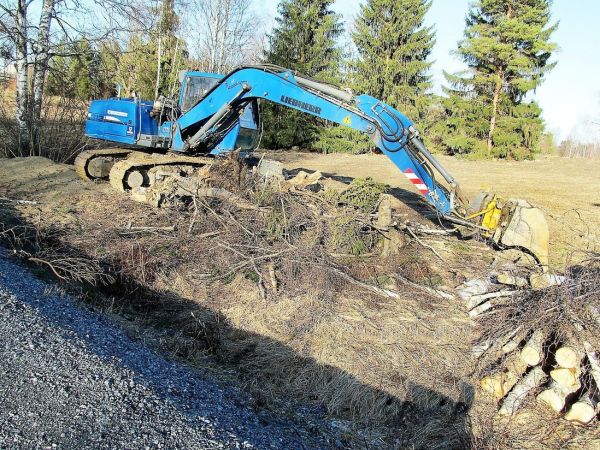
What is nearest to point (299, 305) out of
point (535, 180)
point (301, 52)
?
point (535, 180)

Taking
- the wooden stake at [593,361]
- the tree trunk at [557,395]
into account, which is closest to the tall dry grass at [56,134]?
the tree trunk at [557,395]

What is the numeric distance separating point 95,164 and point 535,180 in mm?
15717

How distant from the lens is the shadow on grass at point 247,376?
177 inches

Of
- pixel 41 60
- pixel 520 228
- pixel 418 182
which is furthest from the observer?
pixel 41 60

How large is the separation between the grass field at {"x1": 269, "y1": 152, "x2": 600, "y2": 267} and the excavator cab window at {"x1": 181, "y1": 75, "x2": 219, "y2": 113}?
5939 millimetres

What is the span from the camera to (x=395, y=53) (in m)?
26.4

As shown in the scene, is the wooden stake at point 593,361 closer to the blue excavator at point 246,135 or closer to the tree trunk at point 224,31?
the blue excavator at point 246,135

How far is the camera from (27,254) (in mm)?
6855

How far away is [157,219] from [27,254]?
2.22m

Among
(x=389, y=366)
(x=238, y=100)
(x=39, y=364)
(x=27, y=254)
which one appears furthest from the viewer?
(x=238, y=100)

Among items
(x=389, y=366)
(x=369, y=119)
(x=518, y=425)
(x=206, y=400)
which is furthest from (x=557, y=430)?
(x=369, y=119)

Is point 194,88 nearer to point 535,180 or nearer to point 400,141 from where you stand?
point 400,141

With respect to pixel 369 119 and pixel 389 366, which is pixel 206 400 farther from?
pixel 369 119

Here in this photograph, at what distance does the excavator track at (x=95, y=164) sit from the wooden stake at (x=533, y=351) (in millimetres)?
8608
